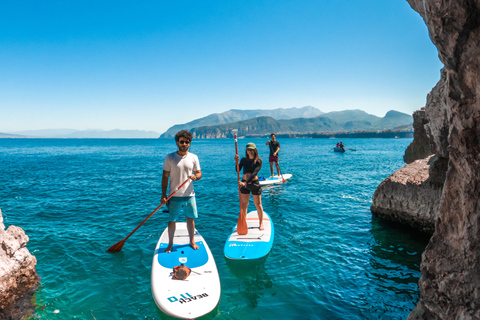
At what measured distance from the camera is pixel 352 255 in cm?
920

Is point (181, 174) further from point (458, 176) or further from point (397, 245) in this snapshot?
point (397, 245)

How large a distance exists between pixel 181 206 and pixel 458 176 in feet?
19.7

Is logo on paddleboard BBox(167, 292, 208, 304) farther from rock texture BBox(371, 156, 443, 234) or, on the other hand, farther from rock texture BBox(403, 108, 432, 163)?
rock texture BBox(403, 108, 432, 163)

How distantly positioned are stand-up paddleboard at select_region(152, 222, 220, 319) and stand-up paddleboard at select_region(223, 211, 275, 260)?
→ 1086 mm

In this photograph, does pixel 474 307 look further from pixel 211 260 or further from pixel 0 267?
pixel 0 267

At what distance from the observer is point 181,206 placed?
7430mm

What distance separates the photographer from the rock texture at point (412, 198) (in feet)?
33.0


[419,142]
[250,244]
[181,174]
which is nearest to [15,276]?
[181,174]

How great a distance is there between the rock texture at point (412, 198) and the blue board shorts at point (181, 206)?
328 inches

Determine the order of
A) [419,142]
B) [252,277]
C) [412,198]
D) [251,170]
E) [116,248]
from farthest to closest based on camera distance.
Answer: [419,142], [412,198], [251,170], [116,248], [252,277]

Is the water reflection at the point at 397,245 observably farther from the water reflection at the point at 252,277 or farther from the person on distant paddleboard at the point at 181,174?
the person on distant paddleboard at the point at 181,174

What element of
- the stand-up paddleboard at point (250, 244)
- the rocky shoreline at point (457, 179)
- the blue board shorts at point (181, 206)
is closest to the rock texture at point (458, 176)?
the rocky shoreline at point (457, 179)

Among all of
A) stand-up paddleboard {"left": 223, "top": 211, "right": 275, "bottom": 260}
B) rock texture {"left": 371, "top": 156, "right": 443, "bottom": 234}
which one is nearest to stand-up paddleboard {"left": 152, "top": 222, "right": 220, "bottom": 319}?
stand-up paddleboard {"left": 223, "top": 211, "right": 275, "bottom": 260}

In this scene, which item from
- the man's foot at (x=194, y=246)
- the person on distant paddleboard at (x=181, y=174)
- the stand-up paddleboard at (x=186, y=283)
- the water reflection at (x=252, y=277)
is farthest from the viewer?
the man's foot at (x=194, y=246)
